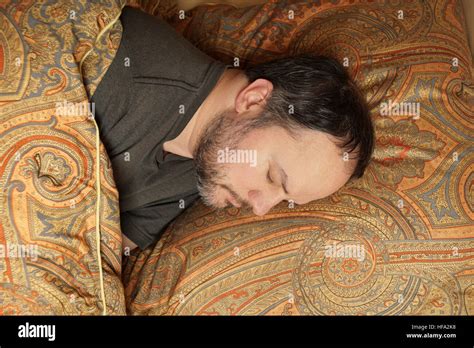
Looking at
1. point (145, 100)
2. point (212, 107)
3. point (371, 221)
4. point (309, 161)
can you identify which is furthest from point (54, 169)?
point (371, 221)

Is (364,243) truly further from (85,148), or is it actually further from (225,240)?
(85,148)

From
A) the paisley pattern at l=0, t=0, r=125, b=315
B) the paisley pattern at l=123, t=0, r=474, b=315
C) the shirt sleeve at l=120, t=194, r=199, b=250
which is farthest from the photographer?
the shirt sleeve at l=120, t=194, r=199, b=250

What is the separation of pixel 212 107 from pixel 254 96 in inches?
3.7

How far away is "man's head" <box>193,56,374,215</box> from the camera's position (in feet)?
4.23

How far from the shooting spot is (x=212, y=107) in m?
1.38

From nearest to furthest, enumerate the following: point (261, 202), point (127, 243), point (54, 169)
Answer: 1. point (54, 169)
2. point (261, 202)
3. point (127, 243)

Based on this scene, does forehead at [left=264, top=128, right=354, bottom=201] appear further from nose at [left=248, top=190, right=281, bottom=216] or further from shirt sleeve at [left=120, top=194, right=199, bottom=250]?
shirt sleeve at [left=120, top=194, right=199, bottom=250]

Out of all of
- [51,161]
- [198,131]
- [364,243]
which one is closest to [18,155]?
[51,161]

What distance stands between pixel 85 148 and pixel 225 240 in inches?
13.5

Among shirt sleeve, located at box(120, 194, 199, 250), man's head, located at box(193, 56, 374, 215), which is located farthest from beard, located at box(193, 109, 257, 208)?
shirt sleeve, located at box(120, 194, 199, 250)

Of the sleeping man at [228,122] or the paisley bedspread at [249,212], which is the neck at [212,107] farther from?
the paisley bedspread at [249,212]

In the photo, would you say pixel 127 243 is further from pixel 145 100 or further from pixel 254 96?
pixel 254 96

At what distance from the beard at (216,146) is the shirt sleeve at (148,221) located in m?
0.15

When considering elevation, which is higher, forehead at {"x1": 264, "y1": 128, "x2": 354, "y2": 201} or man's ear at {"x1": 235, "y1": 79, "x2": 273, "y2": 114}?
man's ear at {"x1": 235, "y1": 79, "x2": 273, "y2": 114}
